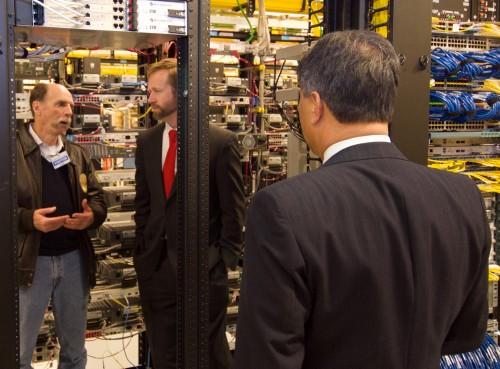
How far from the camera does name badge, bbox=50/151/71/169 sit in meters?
3.22

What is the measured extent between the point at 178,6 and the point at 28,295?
1786 mm

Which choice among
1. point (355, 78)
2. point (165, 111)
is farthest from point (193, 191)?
point (355, 78)

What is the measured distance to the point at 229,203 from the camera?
3.01 metres

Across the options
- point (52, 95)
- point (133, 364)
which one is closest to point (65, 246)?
point (52, 95)

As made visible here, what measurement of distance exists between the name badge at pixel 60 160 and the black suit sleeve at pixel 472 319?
2.39 metres

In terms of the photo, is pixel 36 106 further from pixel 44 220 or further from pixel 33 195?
pixel 44 220

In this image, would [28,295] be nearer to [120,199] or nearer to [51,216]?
[51,216]

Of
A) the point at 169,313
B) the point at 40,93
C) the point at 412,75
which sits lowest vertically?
the point at 169,313

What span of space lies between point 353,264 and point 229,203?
1.85 meters

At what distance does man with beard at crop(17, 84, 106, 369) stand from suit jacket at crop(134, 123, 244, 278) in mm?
348

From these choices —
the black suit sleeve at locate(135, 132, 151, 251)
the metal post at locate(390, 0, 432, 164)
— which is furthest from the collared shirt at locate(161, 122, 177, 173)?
the metal post at locate(390, 0, 432, 164)

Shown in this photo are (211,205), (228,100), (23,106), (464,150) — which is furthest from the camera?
(228,100)

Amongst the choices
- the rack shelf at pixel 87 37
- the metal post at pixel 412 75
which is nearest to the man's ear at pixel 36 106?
the rack shelf at pixel 87 37

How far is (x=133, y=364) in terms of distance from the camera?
473 cm
